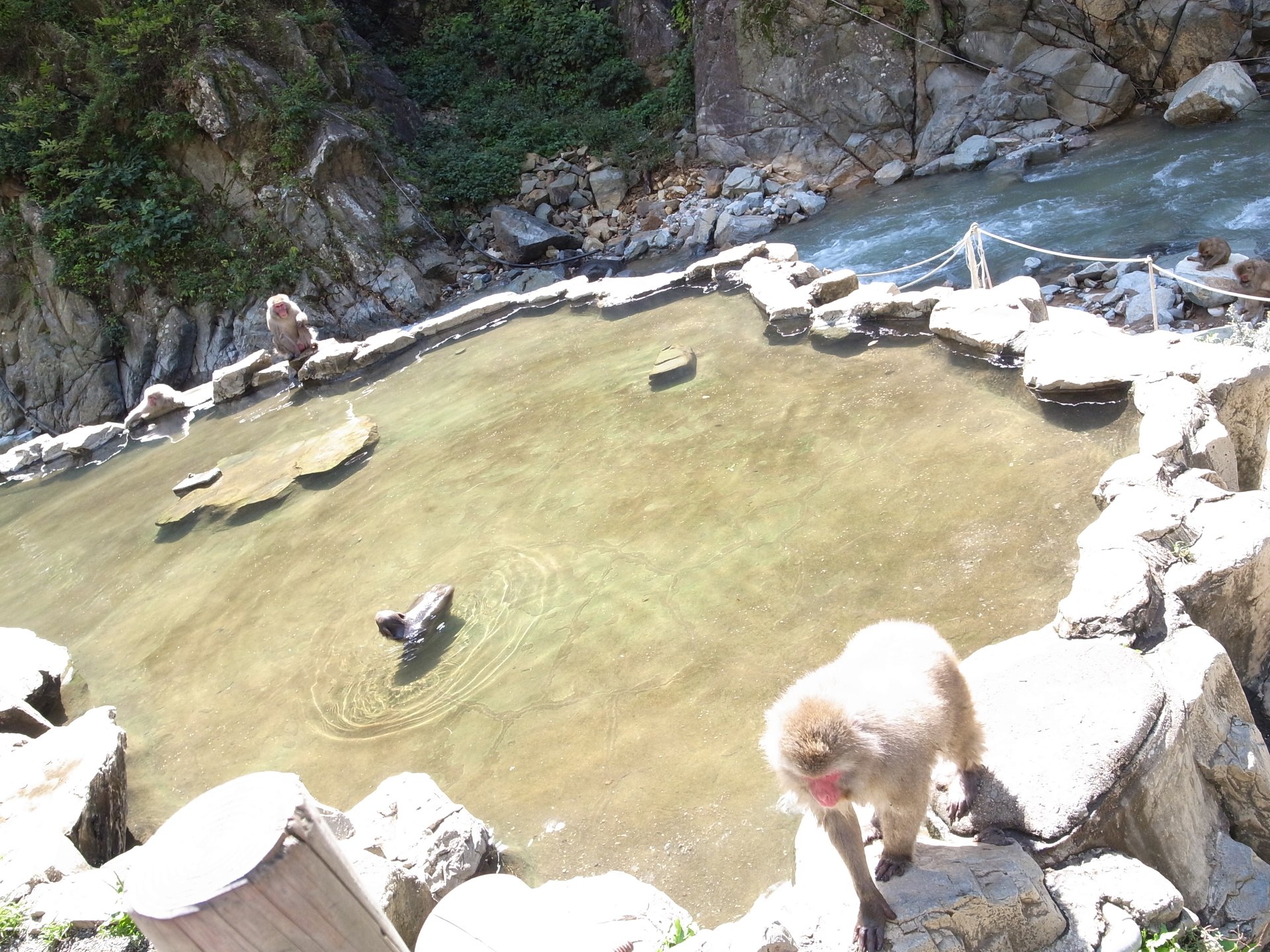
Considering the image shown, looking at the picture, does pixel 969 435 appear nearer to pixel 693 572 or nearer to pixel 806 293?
pixel 693 572

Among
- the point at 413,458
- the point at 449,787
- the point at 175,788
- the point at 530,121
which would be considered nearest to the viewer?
the point at 449,787

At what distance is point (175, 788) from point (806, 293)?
512cm

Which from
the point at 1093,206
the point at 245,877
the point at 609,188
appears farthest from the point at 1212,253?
the point at 609,188

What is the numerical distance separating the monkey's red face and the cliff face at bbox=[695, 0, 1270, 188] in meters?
13.7

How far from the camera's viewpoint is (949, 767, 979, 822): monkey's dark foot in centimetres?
261

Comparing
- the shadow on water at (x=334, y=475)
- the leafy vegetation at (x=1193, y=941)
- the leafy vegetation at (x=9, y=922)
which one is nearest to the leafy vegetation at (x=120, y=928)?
the leafy vegetation at (x=9, y=922)

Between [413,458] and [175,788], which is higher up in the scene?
[413,458]

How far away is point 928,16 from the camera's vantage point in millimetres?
14406

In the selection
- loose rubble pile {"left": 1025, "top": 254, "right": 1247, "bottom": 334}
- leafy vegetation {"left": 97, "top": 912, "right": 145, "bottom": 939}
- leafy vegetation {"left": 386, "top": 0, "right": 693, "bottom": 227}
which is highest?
leafy vegetation {"left": 386, "top": 0, "right": 693, "bottom": 227}

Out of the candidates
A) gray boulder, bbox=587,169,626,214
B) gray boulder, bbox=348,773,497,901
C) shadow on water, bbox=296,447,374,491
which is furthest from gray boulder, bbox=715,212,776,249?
gray boulder, bbox=348,773,497,901

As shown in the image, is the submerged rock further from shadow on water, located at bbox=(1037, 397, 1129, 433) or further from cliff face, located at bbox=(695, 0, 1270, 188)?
cliff face, located at bbox=(695, 0, 1270, 188)

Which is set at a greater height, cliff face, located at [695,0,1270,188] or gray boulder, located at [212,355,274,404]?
cliff face, located at [695,0,1270,188]

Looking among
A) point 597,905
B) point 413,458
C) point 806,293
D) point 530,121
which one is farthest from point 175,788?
point 530,121

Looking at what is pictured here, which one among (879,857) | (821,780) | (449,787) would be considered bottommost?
(449,787)
